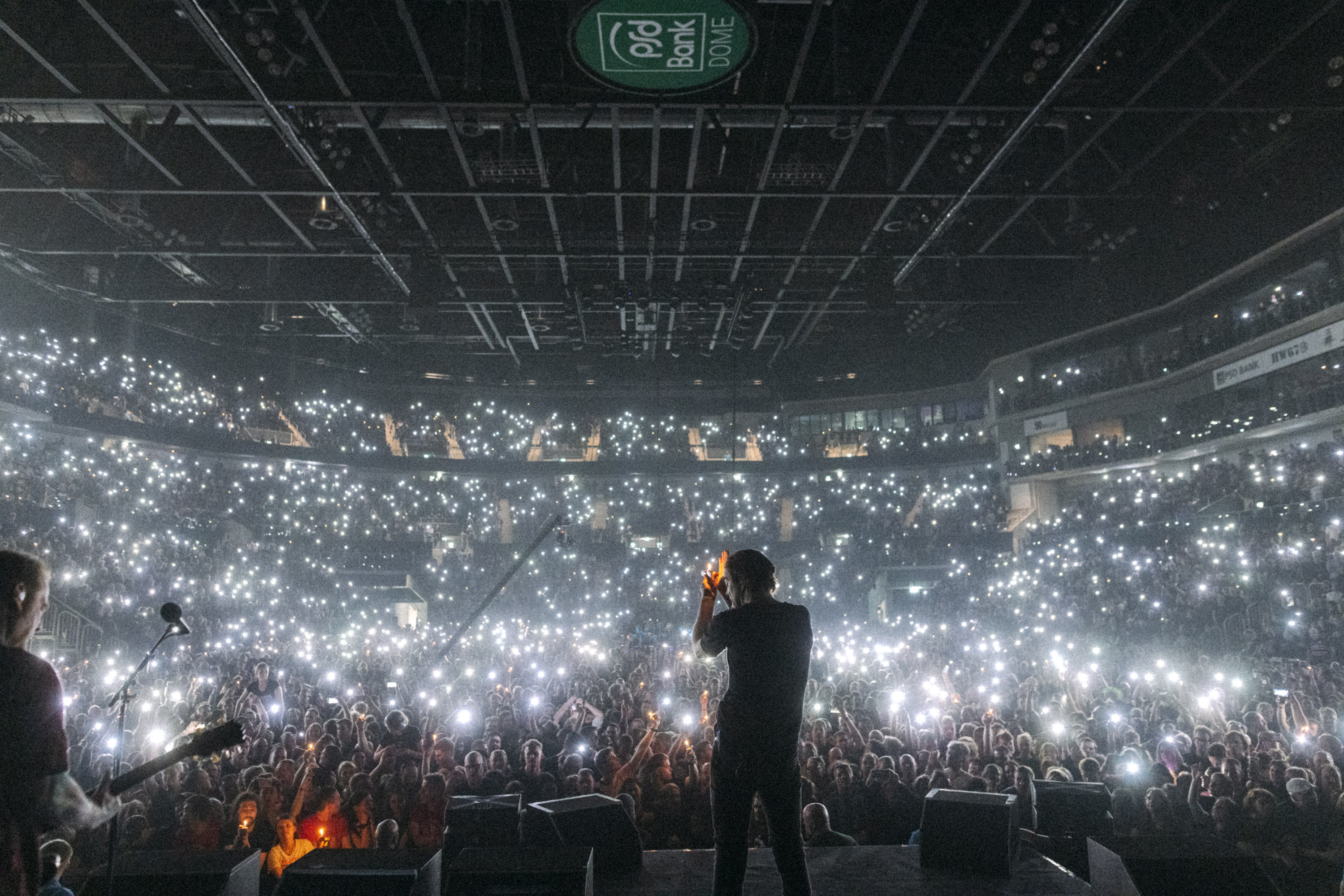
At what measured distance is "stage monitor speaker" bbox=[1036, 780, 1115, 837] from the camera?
16.6 ft

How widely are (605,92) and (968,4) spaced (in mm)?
4877

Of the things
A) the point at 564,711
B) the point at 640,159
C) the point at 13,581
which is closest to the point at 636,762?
the point at 564,711

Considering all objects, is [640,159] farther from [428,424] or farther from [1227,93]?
[428,424]

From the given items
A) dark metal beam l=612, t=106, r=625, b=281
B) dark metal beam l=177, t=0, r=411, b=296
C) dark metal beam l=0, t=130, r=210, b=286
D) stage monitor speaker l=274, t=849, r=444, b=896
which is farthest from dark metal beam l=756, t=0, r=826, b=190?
dark metal beam l=0, t=130, r=210, b=286

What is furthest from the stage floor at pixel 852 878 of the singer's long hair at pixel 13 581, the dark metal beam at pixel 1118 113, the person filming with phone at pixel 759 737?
the dark metal beam at pixel 1118 113

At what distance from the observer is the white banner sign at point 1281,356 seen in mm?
18812

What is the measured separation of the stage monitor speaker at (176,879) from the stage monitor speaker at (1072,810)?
193 inches

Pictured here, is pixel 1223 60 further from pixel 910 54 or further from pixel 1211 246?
pixel 1211 246

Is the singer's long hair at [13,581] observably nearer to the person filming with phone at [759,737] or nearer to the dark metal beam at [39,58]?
the person filming with phone at [759,737]

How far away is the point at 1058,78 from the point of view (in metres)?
8.98

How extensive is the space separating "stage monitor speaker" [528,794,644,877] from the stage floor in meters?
0.10

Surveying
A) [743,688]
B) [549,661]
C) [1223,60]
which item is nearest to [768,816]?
[743,688]

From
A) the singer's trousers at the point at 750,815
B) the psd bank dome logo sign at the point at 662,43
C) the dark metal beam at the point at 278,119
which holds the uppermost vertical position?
the dark metal beam at the point at 278,119

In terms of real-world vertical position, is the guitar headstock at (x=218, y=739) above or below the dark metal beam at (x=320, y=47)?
below
